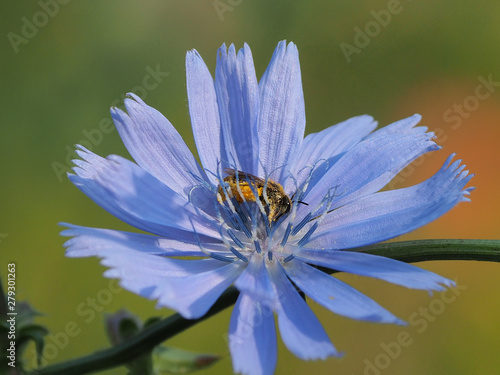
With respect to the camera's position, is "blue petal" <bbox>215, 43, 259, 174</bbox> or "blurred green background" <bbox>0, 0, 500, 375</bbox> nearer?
"blue petal" <bbox>215, 43, 259, 174</bbox>

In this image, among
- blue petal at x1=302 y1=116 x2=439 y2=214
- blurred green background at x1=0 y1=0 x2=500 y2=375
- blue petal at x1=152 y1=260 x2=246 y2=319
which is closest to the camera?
blue petal at x1=152 y1=260 x2=246 y2=319

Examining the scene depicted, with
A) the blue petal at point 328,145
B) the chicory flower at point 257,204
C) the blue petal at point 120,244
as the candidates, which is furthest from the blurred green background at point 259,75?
the blue petal at point 120,244

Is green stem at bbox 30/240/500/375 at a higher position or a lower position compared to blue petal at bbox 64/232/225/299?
lower

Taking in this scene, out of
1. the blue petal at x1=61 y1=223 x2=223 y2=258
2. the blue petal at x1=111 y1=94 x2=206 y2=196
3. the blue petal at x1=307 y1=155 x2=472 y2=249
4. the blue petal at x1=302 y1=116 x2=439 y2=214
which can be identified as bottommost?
the blue petal at x1=307 y1=155 x2=472 y2=249

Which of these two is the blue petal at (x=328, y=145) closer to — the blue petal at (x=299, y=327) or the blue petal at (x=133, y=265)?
the blue petal at (x=299, y=327)

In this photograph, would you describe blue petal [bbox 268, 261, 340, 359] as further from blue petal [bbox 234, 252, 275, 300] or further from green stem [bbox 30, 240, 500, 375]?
green stem [bbox 30, 240, 500, 375]

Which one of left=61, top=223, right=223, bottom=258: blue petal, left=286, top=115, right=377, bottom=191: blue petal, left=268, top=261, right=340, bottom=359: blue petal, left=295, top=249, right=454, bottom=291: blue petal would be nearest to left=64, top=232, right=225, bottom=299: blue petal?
left=61, top=223, right=223, bottom=258: blue petal

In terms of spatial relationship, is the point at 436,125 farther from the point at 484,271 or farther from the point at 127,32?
the point at 127,32
